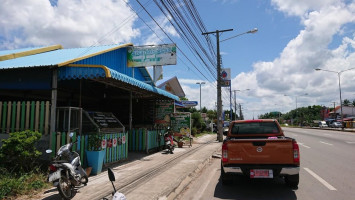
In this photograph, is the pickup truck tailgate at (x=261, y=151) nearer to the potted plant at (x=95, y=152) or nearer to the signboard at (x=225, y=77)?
the potted plant at (x=95, y=152)

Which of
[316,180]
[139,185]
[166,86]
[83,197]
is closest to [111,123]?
[139,185]

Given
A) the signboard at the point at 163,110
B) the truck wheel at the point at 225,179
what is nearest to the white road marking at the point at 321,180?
the truck wheel at the point at 225,179

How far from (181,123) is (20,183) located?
12.7 meters

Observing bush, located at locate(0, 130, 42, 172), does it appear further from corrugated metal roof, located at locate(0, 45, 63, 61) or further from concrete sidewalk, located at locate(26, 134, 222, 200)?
corrugated metal roof, located at locate(0, 45, 63, 61)

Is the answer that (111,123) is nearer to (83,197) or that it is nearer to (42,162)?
(42,162)

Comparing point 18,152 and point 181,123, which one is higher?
point 181,123

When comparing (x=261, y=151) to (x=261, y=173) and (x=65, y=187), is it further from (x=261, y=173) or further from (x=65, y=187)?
(x=65, y=187)

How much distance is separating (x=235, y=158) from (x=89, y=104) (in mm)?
12552

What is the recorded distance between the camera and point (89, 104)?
1712 cm

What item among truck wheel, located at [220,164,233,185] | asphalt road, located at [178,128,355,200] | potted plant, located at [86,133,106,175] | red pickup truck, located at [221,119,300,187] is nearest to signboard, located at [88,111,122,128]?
potted plant, located at [86,133,106,175]

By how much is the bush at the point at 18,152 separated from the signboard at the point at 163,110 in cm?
1147

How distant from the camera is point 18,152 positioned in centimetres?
709

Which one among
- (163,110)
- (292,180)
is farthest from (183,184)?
(163,110)

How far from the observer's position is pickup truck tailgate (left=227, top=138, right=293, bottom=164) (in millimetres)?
6285
